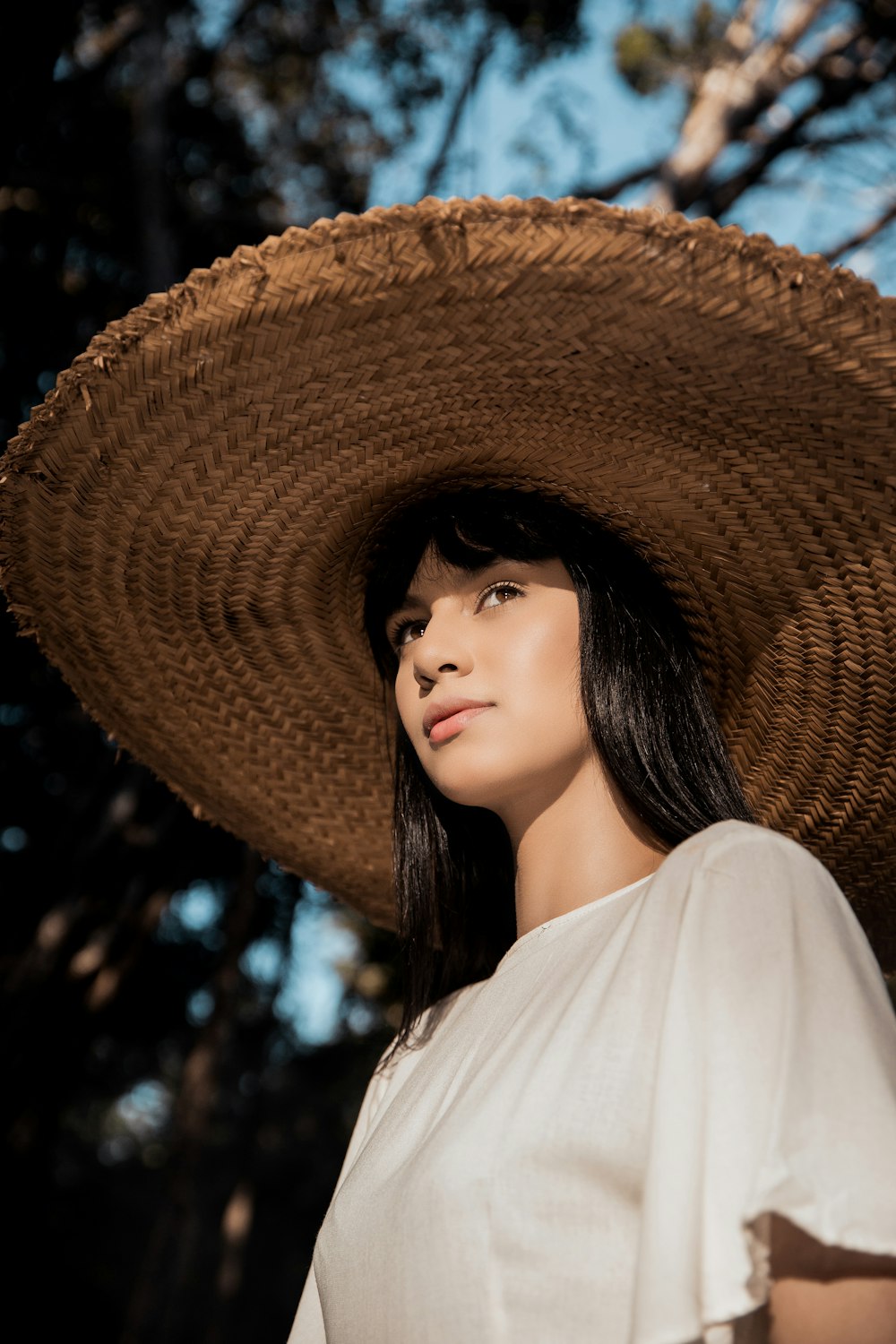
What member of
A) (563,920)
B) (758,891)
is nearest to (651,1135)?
(758,891)

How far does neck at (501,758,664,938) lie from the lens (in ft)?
6.51

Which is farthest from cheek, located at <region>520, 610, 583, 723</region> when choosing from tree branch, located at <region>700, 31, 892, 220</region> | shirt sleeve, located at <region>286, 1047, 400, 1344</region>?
tree branch, located at <region>700, 31, 892, 220</region>

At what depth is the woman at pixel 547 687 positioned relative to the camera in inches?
52.8

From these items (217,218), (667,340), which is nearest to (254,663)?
(667,340)

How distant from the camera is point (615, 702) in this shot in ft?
6.58

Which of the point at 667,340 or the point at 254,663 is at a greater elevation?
the point at 667,340

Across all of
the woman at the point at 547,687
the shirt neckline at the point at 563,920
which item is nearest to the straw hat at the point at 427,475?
the woman at the point at 547,687

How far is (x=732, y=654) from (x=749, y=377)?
2.01 ft

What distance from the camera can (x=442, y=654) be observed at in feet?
6.74

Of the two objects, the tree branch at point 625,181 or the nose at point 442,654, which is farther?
the tree branch at point 625,181

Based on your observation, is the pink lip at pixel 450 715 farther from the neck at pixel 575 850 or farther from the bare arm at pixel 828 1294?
the bare arm at pixel 828 1294

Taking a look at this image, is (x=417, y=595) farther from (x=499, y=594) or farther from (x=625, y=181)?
(x=625, y=181)

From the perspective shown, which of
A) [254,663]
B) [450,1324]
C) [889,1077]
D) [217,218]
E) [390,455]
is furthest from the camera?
[217,218]

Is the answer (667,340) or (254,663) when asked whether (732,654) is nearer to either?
(667,340)
